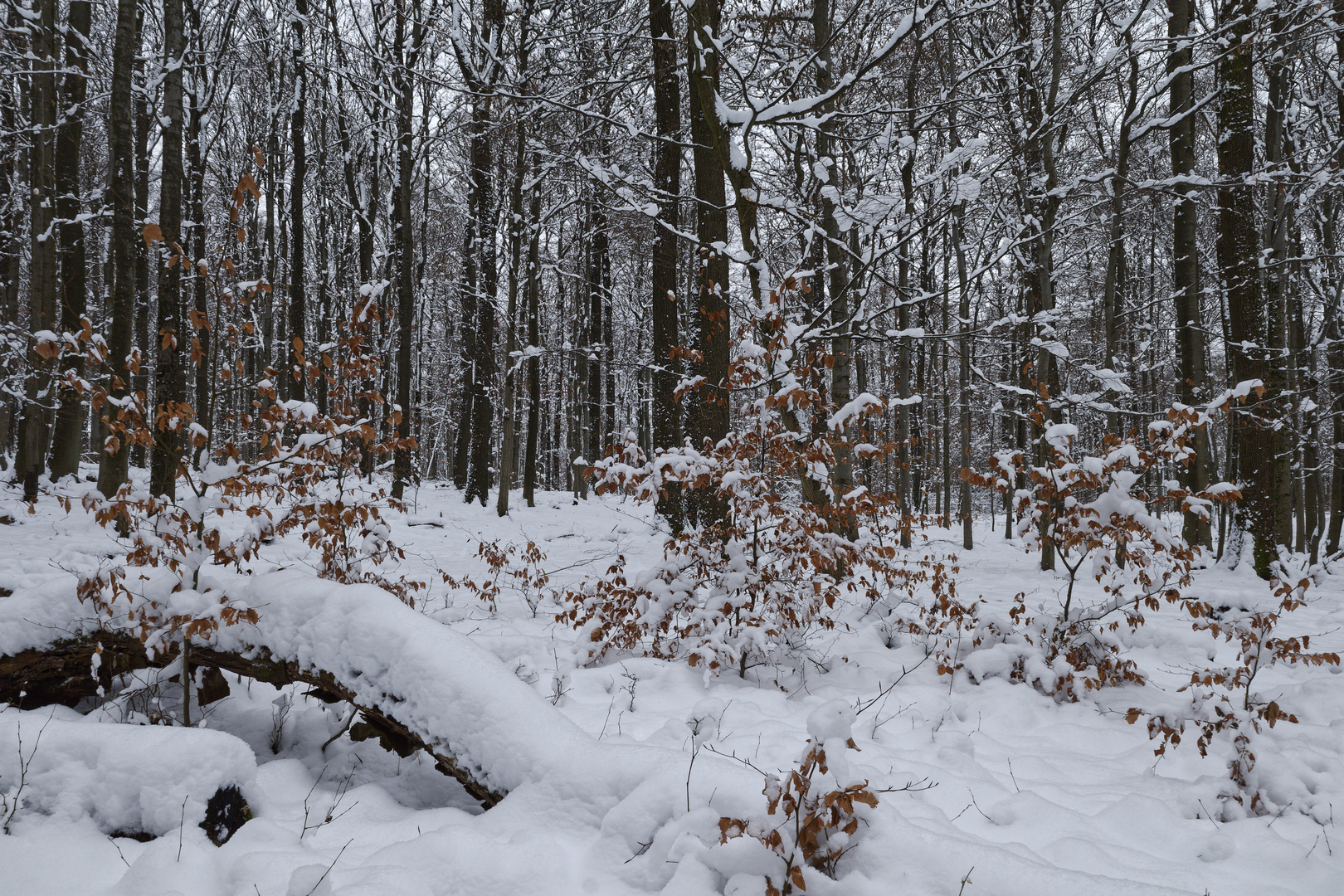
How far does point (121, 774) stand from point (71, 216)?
11.1 metres

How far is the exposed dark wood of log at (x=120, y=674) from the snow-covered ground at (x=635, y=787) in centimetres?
12

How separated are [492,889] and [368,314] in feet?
14.1

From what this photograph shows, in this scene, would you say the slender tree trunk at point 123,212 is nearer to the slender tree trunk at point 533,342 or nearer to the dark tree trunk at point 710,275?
the dark tree trunk at point 710,275

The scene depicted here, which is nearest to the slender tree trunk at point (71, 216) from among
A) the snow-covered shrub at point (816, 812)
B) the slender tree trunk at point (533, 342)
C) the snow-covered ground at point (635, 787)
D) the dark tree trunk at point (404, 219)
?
the dark tree trunk at point (404, 219)

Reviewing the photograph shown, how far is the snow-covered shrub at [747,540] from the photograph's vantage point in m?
4.29

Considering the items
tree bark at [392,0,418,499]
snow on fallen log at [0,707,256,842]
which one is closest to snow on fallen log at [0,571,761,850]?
snow on fallen log at [0,707,256,842]

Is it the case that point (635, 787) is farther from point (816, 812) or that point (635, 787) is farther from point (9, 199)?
point (9, 199)

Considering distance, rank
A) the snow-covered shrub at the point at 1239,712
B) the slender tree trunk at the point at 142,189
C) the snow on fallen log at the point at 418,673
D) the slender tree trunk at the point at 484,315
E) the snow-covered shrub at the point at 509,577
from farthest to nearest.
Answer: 1. the slender tree trunk at the point at 484,315
2. the slender tree trunk at the point at 142,189
3. the snow-covered shrub at the point at 509,577
4. the snow-covered shrub at the point at 1239,712
5. the snow on fallen log at the point at 418,673

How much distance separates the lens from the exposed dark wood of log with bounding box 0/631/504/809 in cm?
281

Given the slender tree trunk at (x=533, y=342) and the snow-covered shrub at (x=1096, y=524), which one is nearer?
the snow-covered shrub at (x=1096, y=524)

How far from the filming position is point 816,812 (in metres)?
2.00

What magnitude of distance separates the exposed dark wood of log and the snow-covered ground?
0.12 metres

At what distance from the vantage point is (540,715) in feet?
8.65

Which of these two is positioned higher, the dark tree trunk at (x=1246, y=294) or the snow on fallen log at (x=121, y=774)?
the dark tree trunk at (x=1246, y=294)
